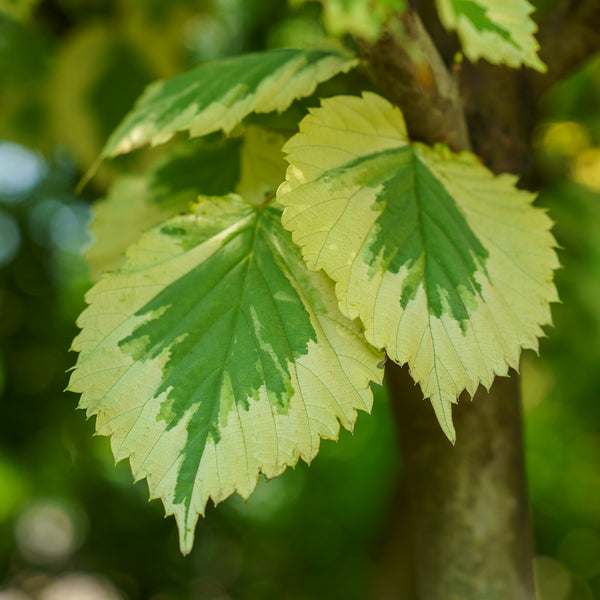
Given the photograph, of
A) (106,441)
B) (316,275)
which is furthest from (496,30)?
(106,441)

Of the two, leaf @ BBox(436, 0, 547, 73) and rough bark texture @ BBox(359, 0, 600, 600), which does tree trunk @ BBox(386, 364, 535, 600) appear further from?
leaf @ BBox(436, 0, 547, 73)

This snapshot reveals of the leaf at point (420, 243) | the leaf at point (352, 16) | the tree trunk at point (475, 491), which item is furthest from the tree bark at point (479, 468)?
the leaf at point (352, 16)

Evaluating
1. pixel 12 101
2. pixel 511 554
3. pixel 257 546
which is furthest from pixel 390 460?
pixel 511 554

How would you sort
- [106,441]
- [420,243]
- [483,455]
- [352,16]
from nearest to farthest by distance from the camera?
[352,16] < [420,243] < [483,455] < [106,441]

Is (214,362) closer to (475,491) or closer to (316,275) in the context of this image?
(316,275)

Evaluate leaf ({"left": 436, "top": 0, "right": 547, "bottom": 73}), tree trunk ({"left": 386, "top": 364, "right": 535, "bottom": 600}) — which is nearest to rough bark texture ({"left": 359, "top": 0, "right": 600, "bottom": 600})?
tree trunk ({"left": 386, "top": 364, "right": 535, "bottom": 600})

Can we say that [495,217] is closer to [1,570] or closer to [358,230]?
A: [358,230]
